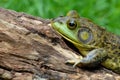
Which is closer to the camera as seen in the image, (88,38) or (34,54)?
(34,54)

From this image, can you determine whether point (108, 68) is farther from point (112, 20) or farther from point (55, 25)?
point (112, 20)

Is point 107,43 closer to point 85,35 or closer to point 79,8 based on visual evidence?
point 85,35

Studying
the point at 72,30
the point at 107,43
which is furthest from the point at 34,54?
the point at 107,43

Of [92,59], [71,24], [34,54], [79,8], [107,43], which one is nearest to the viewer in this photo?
[34,54]

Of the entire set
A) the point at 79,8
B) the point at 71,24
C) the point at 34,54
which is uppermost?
the point at 79,8

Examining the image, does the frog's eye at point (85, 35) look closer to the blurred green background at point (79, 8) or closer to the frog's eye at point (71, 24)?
the frog's eye at point (71, 24)

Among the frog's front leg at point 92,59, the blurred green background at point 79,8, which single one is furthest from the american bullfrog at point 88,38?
the blurred green background at point 79,8

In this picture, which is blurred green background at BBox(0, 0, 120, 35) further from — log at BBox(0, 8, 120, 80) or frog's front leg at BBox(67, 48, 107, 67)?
frog's front leg at BBox(67, 48, 107, 67)
